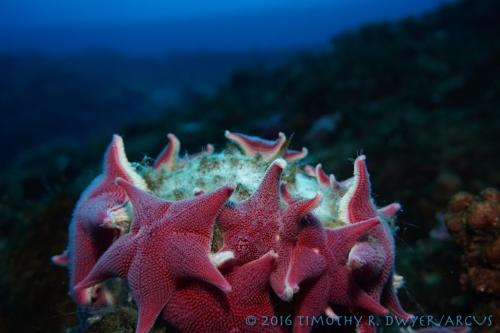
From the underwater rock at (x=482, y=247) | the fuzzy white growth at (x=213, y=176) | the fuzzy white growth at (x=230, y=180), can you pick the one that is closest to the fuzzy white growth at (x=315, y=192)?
the fuzzy white growth at (x=230, y=180)

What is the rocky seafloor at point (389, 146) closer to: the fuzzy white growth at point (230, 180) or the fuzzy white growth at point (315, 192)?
the fuzzy white growth at point (315, 192)

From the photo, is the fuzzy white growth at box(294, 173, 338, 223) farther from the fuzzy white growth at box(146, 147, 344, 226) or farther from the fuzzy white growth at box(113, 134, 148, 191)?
the fuzzy white growth at box(113, 134, 148, 191)

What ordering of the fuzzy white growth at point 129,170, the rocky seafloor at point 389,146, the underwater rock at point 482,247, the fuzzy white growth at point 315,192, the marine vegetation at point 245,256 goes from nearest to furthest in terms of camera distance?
the marine vegetation at point 245,256 → the fuzzy white growth at point 315,192 → the fuzzy white growth at point 129,170 → the underwater rock at point 482,247 → the rocky seafloor at point 389,146

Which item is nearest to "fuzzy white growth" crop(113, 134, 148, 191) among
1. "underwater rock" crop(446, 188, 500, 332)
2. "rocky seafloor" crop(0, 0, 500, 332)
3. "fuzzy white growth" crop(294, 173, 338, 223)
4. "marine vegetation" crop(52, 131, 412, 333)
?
"marine vegetation" crop(52, 131, 412, 333)

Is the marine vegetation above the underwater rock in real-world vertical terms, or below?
above

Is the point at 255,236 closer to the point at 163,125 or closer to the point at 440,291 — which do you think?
the point at 440,291

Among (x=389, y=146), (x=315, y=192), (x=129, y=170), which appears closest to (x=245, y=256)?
(x=315, y=192)

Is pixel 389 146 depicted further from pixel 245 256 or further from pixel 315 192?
pixel 245 256

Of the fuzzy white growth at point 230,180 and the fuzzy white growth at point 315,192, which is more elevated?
the fuzzy white growth at point 230,180
